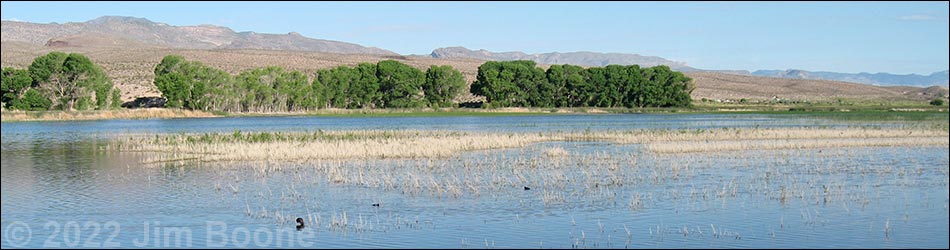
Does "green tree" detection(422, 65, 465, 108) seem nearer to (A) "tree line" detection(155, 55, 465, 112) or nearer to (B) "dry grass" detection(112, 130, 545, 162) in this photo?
(A) "tree line" detection(155, 55, 465, 112)

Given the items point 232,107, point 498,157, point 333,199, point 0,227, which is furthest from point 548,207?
point 232,107

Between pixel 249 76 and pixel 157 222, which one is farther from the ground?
pixel 249 76

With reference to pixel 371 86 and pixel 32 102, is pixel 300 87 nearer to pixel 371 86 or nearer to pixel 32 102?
pixel 371 86

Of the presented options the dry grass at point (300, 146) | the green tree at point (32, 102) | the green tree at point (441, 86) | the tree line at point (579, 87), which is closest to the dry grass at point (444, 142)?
the dry grass at point (300, 146)

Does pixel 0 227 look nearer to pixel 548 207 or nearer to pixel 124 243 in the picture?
pixel 124 243

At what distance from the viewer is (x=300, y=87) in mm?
113250

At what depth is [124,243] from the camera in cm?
1947

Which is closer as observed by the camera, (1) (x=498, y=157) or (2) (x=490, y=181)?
(2) (x=490, y=181)

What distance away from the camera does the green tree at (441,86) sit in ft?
406

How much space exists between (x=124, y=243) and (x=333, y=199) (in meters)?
7.42

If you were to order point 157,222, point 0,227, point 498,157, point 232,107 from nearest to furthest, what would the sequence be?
1. point 0,227
2. point 157,222
3. point 498,157
4. point 232,107

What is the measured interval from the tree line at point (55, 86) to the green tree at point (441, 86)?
1627 inches

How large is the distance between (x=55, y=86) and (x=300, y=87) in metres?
28.2

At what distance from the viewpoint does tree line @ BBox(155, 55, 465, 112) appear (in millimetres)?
104562
